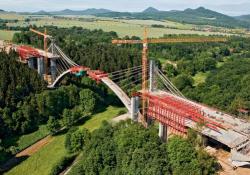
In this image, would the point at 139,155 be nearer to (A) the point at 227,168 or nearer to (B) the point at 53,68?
(A) the point at 227,168

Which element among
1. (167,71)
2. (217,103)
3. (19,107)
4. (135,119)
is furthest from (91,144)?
(167,71)

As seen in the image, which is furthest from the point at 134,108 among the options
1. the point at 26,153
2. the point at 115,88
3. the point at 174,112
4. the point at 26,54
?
the point at 26,54

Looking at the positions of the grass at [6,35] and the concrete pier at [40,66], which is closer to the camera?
the concrete pier at [40,66]

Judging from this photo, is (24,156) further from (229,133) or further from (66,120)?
(229,133)

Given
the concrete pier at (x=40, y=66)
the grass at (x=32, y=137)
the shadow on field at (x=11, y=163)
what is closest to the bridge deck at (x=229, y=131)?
the shadow on field at (x=11, y=163)

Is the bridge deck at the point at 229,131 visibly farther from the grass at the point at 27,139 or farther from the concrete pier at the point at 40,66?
the concrete pier at the point at 40,66

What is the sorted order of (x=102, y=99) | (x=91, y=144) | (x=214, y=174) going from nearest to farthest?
1. (x=214, y=174)
2. (x=91, y=144)
3. (x=102, y=99)
